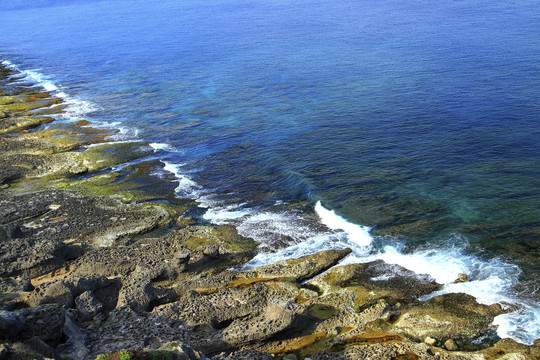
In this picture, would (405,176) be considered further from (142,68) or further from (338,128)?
(142,68)

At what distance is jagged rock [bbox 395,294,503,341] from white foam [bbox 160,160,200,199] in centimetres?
2494

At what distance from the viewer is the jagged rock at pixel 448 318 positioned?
25.9 meters

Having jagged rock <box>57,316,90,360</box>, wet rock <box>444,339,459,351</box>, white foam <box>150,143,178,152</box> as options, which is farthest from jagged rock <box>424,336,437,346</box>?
white foam <box>150,143,178,152</box>

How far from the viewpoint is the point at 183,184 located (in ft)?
160

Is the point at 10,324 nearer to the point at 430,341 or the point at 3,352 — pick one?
the point at 3,352

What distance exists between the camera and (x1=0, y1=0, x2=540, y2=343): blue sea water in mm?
34781

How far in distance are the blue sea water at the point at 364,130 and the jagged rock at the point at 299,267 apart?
1.55 metres

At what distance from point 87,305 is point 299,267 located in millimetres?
13664

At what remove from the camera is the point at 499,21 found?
104 m

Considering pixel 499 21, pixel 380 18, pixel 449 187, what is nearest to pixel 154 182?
pixel 449 187

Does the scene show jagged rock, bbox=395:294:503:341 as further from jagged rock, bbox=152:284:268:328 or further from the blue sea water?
jagged rock, bbox=152:284:268:328

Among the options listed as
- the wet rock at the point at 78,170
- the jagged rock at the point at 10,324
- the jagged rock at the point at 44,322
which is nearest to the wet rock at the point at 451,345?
the jagged rock at the point at 44,322

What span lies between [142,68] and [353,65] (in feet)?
162

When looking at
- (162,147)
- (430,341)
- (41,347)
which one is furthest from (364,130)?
(41,347)
